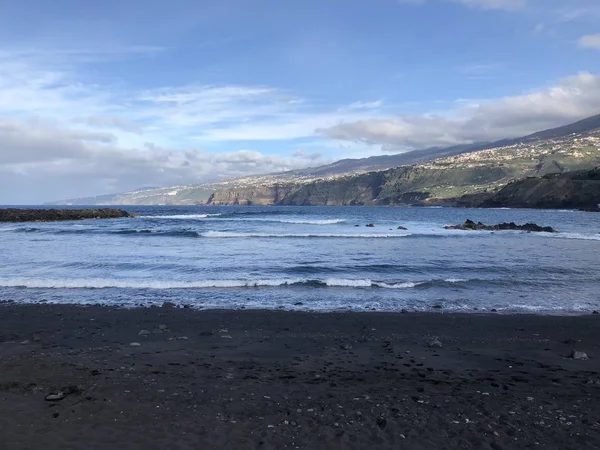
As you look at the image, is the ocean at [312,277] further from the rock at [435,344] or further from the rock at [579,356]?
the rock at [579,356]

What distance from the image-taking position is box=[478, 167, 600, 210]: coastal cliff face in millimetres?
115250

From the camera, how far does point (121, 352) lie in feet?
31.7

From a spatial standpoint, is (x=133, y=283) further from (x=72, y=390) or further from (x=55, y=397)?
(x=55, y=397)

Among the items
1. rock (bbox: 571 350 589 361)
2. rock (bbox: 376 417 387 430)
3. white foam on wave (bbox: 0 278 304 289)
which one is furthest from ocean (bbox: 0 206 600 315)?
rock (bbox: 376 417 387 430)

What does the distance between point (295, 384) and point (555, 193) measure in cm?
13756

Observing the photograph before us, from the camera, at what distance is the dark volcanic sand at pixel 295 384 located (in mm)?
5812

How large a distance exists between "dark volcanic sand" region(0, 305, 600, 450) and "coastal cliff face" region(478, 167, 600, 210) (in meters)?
117

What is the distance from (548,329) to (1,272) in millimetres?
22953

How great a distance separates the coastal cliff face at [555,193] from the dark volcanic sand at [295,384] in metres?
117

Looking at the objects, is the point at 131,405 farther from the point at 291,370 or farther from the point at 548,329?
the point at 548,329

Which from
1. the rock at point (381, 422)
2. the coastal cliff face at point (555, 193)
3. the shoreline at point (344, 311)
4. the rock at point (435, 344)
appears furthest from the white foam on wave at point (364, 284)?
the coastal cliff face at point (555, 193)

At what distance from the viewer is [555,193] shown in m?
125

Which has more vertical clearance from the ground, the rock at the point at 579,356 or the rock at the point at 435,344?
the rock at the point at 435,344

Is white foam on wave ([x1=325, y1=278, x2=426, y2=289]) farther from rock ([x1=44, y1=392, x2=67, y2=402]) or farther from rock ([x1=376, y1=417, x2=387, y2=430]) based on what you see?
rock ([x1=44, y1=392, x2=67, y2=402])
